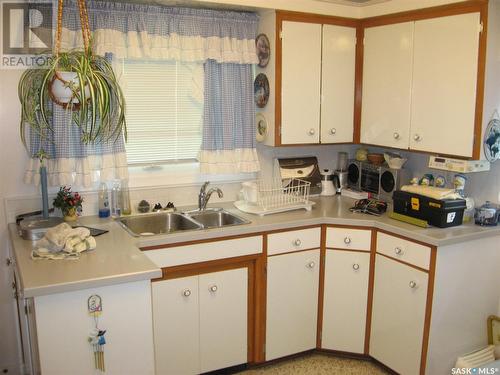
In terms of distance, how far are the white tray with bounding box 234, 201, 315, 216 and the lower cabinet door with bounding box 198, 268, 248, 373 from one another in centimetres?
40

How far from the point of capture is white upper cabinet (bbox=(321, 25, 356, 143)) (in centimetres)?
343

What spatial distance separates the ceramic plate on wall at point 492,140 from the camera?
281 centimetres

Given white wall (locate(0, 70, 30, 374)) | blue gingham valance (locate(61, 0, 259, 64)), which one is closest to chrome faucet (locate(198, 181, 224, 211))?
blue gingham valance (locate(61, 0, 259, 64))

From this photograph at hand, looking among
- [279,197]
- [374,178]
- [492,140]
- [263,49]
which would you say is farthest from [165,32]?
[492,140]

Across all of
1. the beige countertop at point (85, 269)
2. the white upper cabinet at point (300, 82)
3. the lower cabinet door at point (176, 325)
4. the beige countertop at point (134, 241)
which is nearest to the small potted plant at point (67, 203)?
the beige countertop at point (134, 241)

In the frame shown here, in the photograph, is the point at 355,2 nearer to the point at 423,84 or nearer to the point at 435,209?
the point at 423,84

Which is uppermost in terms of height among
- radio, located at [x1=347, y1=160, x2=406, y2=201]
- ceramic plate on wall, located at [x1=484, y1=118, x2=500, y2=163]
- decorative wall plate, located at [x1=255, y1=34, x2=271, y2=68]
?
decorative wall plate, located at [x1=255, y1=34, x2=271, y2=68]

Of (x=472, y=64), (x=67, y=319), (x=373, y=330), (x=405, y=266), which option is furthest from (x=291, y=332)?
(x=472, y=64)

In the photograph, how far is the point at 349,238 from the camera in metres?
3.13

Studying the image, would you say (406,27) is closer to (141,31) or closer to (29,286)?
(141,31)

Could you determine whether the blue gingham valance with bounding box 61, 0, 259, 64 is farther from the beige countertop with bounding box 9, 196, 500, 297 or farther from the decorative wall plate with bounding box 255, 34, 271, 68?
the beige countertop with bounding box 9, 196, 500, 297

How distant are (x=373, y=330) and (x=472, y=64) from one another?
1.69 metres

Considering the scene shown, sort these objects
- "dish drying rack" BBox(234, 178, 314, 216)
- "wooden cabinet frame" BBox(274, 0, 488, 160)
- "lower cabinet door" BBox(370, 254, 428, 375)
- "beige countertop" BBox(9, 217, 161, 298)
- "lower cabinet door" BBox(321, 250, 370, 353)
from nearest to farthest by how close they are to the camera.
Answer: "beige countertop" BBox(9, 217, 161, 298)
"wooden cabinet frame" BBox(274, 0, 488, 160)
"lower cabinet door" BBox(370, 254, 428, 375)
"lower cabinet door" BBox(321, 250, 370, 353)
"dish drying rack" BBox(234, 178, 314, 216)

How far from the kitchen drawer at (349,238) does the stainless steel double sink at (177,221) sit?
55 centimetres
